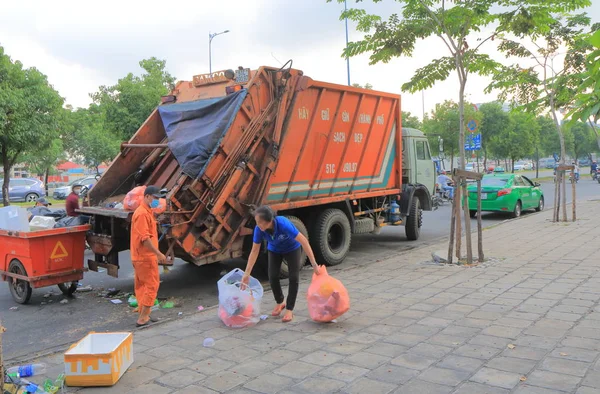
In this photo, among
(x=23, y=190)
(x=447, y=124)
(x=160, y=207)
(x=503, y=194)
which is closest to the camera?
(x=160, y=207)

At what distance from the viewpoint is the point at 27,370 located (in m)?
3.81

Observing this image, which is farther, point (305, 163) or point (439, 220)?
point (439, 220)

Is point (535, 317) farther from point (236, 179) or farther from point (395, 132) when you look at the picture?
point (395, 132)

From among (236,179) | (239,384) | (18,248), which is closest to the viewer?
(239,384)

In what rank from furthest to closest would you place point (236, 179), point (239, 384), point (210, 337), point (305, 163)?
point (305, 163) → point (236, 179) → point (210, 337) → point (239, 384)

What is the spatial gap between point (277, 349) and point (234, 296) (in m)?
0.87

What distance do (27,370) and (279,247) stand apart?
2.42 metres

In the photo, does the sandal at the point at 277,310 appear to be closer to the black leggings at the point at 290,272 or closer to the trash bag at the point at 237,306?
the black leggings at the point at 290,272

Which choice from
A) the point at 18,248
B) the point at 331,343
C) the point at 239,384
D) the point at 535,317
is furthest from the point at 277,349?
the point at 18,248

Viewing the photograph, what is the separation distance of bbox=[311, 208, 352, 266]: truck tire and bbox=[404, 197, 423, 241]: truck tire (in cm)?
238

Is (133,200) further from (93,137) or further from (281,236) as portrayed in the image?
(93,137)

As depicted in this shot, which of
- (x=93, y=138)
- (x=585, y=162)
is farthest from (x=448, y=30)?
(x=585, y=162)

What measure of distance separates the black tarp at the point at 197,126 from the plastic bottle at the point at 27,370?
2840mm

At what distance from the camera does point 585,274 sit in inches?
265
